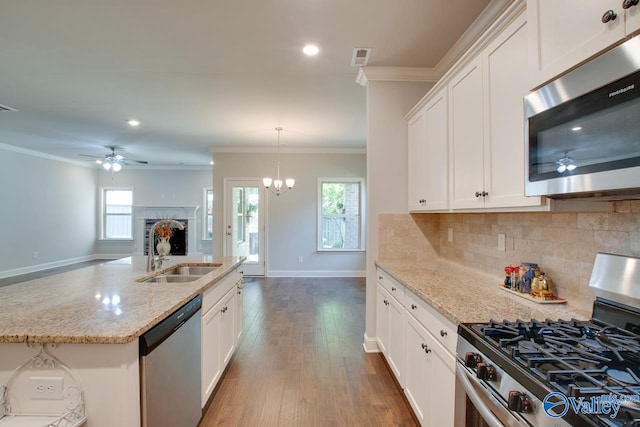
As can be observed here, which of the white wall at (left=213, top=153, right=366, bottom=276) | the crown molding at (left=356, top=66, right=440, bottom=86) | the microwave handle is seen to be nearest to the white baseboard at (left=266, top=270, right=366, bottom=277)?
the white wall at (left=213, top=153, right=366, bottom=276)

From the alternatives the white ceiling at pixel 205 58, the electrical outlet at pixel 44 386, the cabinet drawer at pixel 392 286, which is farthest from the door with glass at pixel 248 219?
the electrical outlet at pixel 44 386

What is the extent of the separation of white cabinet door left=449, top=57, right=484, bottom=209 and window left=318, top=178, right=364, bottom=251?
454 cm

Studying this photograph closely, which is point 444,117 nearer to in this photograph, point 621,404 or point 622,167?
point 622,167

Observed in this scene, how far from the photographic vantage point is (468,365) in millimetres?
1130

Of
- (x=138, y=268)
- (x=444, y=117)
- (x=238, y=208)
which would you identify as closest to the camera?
(x=444, y=117)

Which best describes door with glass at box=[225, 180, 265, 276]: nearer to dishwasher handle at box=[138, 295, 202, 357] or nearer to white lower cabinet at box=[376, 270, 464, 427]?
white lower cabinet at box=[376, 270, 464, 427]

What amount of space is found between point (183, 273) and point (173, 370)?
130 centimetres

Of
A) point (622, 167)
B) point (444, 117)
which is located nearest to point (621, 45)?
point (622, 167)

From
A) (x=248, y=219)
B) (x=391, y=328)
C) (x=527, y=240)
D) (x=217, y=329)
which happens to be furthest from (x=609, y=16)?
(x=248, y=219)

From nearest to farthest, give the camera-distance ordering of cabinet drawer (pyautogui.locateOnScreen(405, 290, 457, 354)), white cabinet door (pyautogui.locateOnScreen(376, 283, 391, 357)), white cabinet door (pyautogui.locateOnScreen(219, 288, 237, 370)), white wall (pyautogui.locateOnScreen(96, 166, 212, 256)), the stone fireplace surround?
cabinet drawer (pyautogui.locateOnScreen(405, 290, 457, 354)) → white cabinet door (pyautogui.locateOnScreen(219, 288, 237, 370)) → white cabinet door (pyautogui.locateOnScreen(376, 283, 391, 357)) → the stone fireplace surround → white wall (pyautogui.locateOnScreen(96, 166, 212, 256))

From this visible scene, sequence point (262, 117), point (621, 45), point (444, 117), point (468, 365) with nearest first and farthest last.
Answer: point (621, 45), point (468, 365), point (444, 117), point (262, 117)

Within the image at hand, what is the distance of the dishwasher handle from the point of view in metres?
1.23

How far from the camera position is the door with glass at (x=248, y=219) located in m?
6.37

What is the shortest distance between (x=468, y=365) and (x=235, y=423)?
163cm
